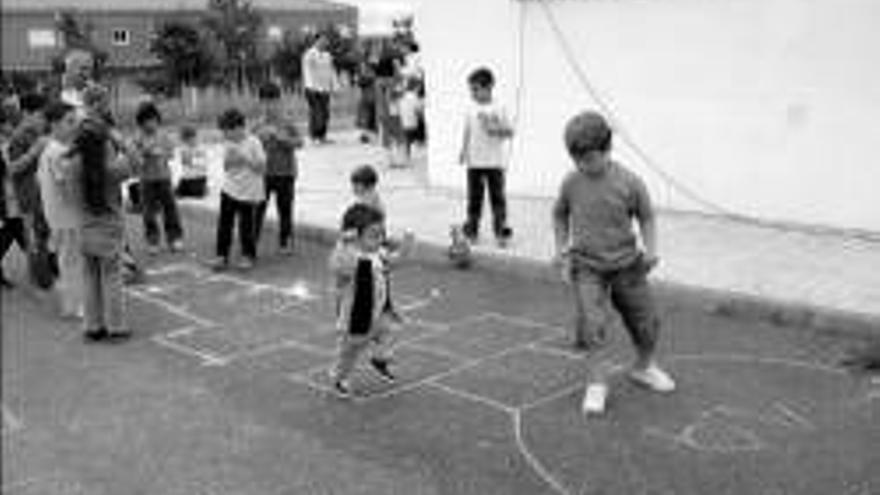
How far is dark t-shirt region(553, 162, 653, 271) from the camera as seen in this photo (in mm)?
6285

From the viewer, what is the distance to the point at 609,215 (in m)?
6.28

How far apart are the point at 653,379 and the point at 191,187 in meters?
8.13

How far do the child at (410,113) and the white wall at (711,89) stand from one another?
9.03ft

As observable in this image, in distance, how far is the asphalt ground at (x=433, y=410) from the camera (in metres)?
5.48

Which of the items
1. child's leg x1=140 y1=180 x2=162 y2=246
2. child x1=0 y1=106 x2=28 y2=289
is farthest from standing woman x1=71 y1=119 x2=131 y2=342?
child's leg x1=140 y1=180 x2=162 y2=246

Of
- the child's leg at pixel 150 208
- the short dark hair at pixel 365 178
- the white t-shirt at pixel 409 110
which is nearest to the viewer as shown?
the short dark hair at pixel 365 178

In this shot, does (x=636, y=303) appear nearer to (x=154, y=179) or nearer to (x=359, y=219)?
(x=359, y=219)

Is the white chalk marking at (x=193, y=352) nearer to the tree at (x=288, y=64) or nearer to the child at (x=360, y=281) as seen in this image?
the child at (x=360, y=281)

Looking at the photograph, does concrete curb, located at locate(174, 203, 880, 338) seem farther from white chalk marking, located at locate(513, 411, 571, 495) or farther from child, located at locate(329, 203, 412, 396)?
child, located at locate(329, 203, 412, 396)

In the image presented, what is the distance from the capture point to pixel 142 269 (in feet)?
34.2

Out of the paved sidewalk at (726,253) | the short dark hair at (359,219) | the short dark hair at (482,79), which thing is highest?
the short dark hair at (482,79)

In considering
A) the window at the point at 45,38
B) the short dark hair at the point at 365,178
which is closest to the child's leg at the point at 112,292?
the window at the point at 45,38

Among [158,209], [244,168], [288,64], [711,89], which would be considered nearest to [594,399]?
[244,168]

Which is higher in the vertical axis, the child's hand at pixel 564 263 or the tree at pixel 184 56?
the tree at pixel 184 56
